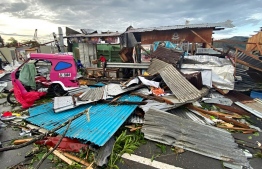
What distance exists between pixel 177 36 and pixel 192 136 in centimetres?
1056

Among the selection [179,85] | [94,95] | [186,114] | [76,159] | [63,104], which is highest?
[179,85]

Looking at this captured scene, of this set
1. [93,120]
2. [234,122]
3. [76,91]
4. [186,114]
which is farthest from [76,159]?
[234,122]

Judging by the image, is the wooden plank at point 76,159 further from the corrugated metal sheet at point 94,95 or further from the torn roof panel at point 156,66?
the torn roof panel at point 156,66

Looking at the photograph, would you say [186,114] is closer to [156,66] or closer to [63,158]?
[156,66]

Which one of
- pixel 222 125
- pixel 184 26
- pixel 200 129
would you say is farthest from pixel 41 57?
pixel 184 26

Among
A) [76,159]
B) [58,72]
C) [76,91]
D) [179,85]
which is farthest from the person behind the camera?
[58,72]

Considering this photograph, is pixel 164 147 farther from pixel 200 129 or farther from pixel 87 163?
pixel 87 163

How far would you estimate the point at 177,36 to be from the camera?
42.7 feet

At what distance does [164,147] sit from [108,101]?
267 cm

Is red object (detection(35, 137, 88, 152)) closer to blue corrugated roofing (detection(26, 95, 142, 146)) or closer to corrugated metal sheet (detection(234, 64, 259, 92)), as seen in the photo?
blue corrugated roofing (detection(26, 95, 142, 146))

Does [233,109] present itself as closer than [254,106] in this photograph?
Yes

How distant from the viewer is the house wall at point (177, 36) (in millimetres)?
12350

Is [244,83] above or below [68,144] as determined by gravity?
above

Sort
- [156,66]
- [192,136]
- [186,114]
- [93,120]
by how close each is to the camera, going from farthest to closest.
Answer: [156,66] → [186,114] → [93,120] → [192,136]
